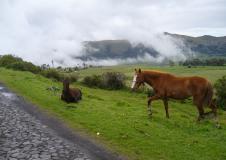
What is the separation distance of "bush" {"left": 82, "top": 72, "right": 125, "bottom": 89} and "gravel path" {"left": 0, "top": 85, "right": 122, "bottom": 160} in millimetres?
44676

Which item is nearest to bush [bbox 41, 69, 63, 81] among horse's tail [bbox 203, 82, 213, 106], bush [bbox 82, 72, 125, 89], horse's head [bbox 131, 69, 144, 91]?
bush [bbox 82, 72, 125, 89]

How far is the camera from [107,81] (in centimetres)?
6462

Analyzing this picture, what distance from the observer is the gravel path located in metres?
12.7

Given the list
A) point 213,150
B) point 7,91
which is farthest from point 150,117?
point 7,91

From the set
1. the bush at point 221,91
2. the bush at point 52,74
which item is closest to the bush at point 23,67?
the bush at point 52,74

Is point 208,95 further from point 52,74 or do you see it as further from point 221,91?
point 52,74

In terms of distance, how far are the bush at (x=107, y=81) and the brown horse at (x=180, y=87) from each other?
42.2m

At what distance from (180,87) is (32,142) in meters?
9.33

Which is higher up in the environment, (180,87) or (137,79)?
(137,79)

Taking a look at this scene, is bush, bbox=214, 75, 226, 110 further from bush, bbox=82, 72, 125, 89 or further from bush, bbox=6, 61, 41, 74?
bush, bbox=6, 61, 41, 74

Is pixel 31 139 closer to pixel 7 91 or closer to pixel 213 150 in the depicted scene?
pixel 213 150

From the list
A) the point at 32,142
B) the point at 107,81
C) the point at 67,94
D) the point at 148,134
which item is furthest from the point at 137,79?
the point at 107,81

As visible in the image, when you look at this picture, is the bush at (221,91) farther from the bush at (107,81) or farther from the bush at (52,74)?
the bush at (52,74)

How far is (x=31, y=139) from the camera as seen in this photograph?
48.4ft
